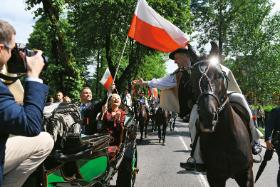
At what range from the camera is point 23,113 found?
8.72ft

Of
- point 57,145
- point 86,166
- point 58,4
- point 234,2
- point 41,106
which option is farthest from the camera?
point 234,2

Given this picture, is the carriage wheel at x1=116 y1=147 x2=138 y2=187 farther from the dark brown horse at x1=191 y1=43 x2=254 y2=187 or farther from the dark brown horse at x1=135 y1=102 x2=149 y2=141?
the dark brown horse at x1=135 y1=102 x2=149 y2=141

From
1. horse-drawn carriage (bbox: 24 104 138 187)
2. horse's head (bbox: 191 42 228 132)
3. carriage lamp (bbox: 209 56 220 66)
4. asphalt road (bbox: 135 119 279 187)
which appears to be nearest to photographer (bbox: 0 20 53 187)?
horse-drawn carriage (bbox: 24 104 138 187)

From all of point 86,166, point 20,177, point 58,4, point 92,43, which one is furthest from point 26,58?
point 92,43

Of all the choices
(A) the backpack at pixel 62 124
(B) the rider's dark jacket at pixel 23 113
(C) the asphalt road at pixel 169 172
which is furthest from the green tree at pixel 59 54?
(B) the rider's dark jacket at pixel 23 113

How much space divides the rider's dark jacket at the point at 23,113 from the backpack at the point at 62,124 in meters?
2.06

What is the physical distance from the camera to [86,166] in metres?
5.57

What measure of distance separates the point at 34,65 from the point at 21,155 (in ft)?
3.00

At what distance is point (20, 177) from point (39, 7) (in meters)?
15.3

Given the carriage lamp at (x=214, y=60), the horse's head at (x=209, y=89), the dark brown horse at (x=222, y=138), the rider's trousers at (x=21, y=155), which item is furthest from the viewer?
A: the carriage lamp at (x=214, y=60)

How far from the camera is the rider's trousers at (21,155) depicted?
3.34 metres

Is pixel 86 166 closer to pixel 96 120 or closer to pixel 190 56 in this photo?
pixel 190 56

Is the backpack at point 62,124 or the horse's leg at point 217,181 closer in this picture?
the backpack at point 62,124

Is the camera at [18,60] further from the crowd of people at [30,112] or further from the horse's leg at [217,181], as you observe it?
the horse's leg at [217,181]
